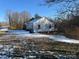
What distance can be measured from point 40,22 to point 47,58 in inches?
809

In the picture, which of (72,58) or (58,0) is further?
(72,58)

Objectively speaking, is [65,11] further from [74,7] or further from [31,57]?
[31,57]

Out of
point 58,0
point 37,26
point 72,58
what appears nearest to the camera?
point 58,0

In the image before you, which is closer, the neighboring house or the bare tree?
the bare tree

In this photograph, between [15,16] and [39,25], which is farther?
→ [39,25]

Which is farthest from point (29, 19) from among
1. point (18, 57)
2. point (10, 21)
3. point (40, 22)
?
point (18, 57)

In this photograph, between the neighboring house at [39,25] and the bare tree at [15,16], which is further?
the neighboring house at [39,25]

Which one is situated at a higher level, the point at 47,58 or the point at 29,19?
the point at 29,19

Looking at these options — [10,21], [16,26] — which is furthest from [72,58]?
[16,26]

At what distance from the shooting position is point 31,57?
719 centimetres

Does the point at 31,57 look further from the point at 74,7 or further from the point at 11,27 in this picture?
the point at 11,27

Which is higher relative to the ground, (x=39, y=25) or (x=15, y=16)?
(x=15, y=16)

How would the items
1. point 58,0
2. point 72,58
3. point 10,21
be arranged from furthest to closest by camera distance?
point 10,21 < point 72,58 < point 58,0

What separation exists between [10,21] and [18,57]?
16426mm
